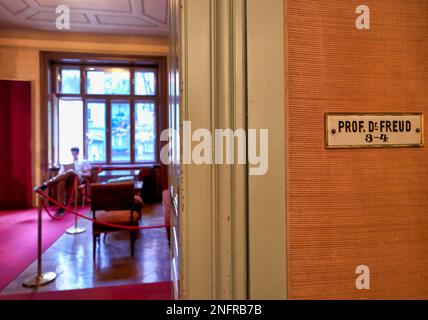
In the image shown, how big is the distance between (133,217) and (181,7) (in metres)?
3.25

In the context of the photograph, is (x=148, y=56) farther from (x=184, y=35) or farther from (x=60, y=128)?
(x=184, y=35)

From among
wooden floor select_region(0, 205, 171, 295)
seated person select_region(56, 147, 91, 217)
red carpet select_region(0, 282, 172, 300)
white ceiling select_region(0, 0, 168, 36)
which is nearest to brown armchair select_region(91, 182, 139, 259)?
wooden floor select_region(0, 205, 171, 295)

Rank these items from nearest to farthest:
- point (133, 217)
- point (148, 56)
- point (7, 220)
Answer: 1. point (133, 217)
2. point (7, 220)
3. point (148, 56)

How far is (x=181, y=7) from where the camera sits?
2.14 feet

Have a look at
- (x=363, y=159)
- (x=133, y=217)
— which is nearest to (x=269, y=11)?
(x=363, y=159)

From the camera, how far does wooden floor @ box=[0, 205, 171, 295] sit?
2.82 metres

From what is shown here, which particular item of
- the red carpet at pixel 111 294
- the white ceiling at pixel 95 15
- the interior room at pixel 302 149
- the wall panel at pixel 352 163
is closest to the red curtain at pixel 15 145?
the white ceiling at pixel 95 15

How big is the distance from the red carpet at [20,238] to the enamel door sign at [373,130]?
3.39 metres

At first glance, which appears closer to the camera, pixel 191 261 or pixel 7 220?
pixel 191 261

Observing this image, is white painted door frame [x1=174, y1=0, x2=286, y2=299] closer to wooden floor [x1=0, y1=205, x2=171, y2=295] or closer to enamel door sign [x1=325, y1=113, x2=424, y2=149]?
enamel door sign [x1=325, y1=113, x2=424, y2=149]

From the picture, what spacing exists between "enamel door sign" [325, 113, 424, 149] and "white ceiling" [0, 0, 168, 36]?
16.4ft
